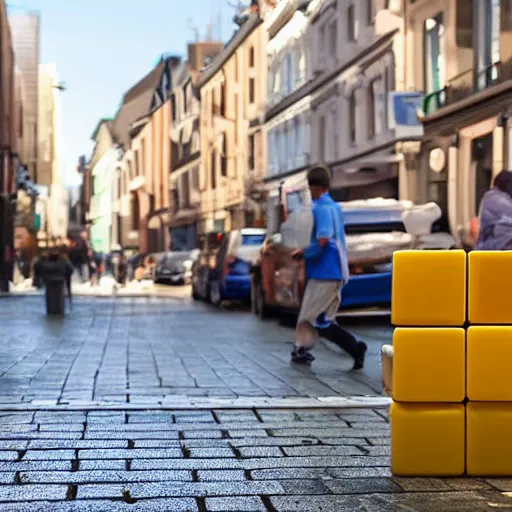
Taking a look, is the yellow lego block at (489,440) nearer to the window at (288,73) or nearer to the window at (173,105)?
the window at (288,73)

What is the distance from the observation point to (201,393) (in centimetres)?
738

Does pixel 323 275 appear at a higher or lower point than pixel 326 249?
lower

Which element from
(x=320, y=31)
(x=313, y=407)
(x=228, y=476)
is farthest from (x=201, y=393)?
(x=320, y=31)

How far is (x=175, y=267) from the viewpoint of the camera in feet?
126

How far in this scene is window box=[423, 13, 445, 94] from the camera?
2239cm

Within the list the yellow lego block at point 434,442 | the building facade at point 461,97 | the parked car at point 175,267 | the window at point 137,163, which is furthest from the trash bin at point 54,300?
the window at point 137,163

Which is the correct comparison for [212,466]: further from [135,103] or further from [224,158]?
[135,103]

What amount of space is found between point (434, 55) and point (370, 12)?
381 cm

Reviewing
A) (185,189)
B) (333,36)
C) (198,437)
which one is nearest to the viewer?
(198,437)

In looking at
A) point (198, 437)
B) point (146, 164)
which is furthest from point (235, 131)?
point (198, 437)

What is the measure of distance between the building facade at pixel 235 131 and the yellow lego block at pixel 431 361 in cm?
2284

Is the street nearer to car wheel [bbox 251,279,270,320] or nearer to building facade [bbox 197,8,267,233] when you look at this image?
car wheel [bbox 251,279,270,320]

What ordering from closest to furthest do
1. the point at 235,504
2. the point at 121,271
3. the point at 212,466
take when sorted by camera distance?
the point at 235,504, the point at 212,466, the point at 121,271

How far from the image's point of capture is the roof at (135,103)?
71.9 meters
